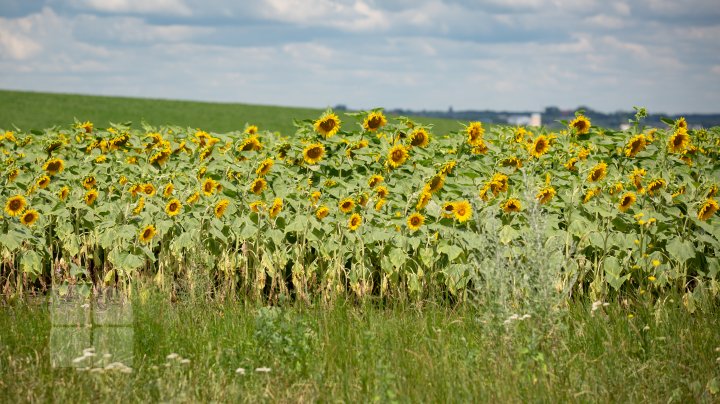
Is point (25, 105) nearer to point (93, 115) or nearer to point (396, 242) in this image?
point (93, 115)

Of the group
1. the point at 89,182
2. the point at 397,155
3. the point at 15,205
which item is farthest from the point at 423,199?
the point at 15,205

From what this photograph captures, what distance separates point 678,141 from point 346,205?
8.78 ft

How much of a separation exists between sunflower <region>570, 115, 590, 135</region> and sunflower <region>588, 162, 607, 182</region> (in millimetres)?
929

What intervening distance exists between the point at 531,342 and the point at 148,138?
4.49 metres

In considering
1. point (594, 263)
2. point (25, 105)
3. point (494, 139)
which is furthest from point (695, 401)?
point (25, 105)

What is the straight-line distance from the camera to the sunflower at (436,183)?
5.80 metres

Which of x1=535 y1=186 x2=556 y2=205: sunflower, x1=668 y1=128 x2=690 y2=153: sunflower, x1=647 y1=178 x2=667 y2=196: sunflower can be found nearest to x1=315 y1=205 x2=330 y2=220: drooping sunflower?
x1=535 y1=186 x2=556 y2=205: sunflower

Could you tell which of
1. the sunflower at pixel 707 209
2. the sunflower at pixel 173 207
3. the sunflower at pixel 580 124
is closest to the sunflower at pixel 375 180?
the sunflower at pixel 173 207

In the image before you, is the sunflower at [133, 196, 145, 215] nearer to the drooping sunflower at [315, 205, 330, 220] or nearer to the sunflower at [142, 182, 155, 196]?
the sunflower at [142, 182, 155, 196]

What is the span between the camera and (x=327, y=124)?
6301 millimetres

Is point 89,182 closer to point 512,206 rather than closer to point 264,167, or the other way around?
point 264,167

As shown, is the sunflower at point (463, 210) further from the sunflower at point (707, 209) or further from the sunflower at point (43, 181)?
the sunflower at point (43, 181)

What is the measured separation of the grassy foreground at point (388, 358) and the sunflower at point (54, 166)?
2.14 metres

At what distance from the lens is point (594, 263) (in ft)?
18.5
